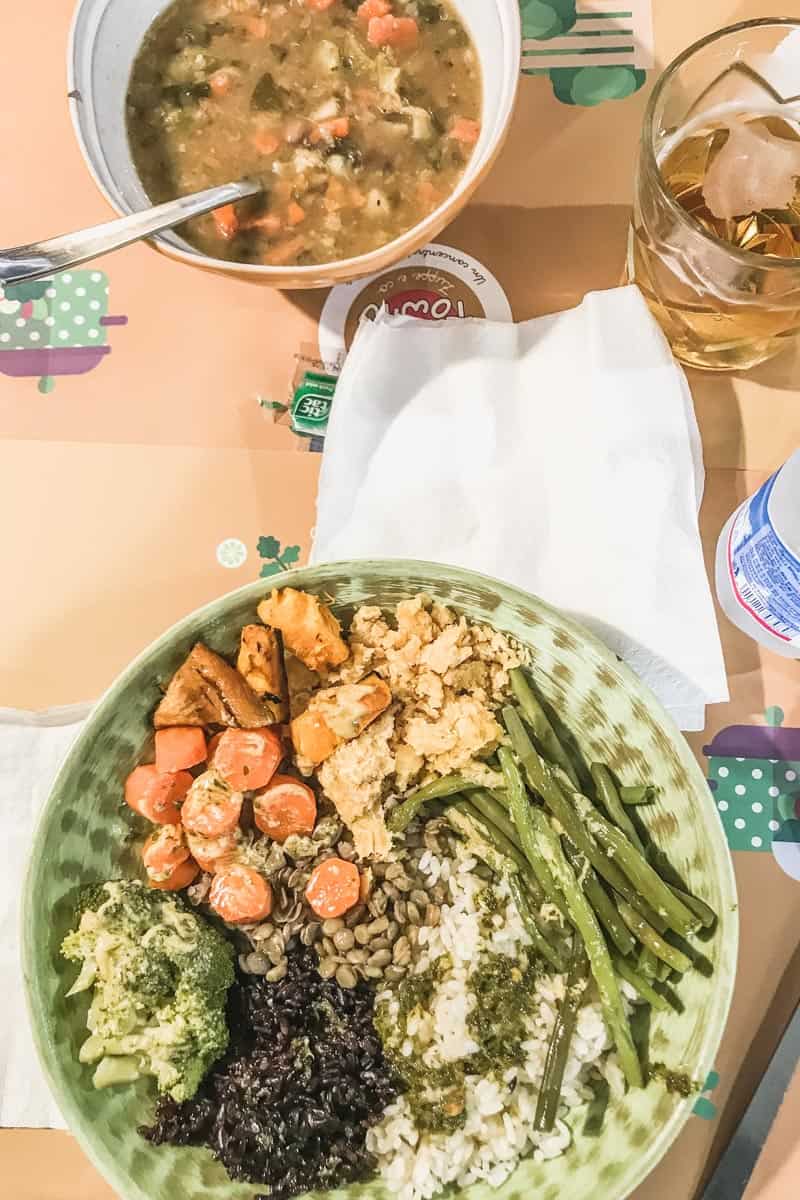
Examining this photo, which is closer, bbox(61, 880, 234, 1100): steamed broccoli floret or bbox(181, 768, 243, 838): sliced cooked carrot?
bbox(61, 880, 234, 1100): steamed broccoli floret

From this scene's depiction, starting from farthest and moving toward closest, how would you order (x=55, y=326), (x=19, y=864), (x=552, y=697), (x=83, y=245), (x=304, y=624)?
(x=55, y=326) → (x=19, y=864) → (x=552, y=697) → (x=304, y=624) → (x=83, y=245)

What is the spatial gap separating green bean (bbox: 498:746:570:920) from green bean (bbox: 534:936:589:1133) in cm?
10

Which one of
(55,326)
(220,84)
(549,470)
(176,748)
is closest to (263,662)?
(176,748)

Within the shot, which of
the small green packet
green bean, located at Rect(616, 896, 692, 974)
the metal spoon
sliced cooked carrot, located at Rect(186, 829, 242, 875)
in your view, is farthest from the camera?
the small green packet

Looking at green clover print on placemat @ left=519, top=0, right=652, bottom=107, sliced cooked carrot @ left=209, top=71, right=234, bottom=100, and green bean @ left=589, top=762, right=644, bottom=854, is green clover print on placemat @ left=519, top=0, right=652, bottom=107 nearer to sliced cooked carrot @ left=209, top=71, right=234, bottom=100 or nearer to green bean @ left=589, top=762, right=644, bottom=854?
sliced cooked carrot @ left=209, top=71, right=234, bottom=100

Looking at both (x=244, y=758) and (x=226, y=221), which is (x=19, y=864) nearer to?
(x=244, y=758)

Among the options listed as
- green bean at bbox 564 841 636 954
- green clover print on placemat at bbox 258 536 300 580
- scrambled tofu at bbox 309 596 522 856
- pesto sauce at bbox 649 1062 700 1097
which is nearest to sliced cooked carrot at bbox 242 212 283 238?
green clover print on placemat at bbox 258 536 300 580

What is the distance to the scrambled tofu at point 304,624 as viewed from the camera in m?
1.37

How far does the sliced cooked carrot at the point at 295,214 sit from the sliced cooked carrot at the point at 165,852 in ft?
3.28

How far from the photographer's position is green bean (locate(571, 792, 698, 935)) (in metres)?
1.35

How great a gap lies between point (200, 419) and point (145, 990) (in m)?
0.98

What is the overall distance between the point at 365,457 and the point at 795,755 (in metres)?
0.92

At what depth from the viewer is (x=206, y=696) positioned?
139 cm

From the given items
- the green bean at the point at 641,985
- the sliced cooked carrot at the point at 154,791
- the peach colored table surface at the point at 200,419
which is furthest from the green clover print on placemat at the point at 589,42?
the green bean at the point at 641,985
